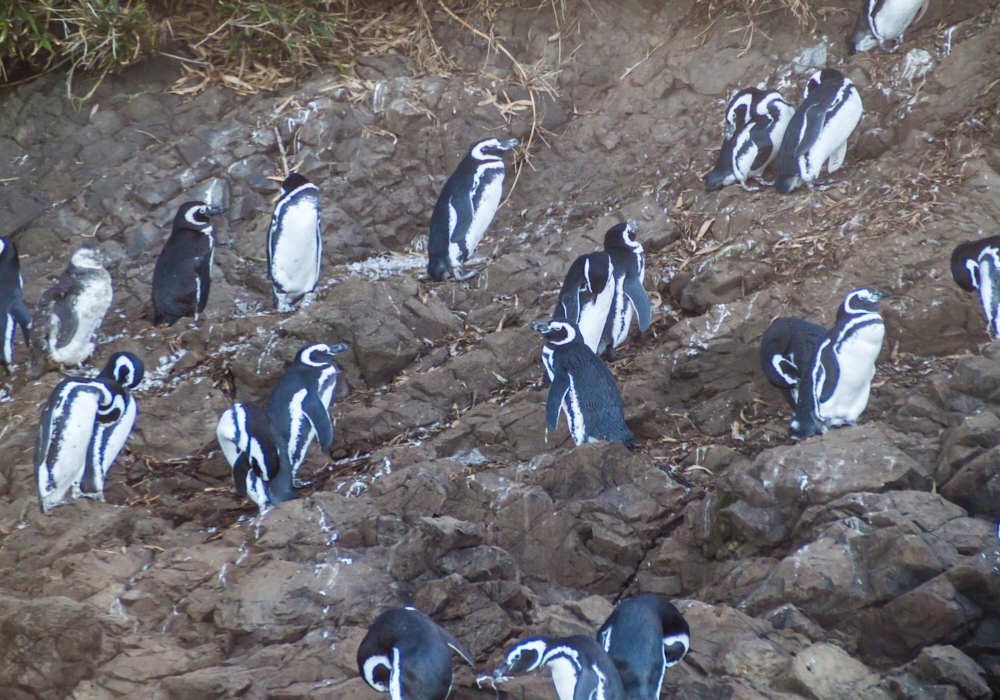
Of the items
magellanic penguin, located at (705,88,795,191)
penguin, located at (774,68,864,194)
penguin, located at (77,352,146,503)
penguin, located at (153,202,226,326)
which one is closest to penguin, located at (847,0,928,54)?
penguin, located at (774,68,864,194)

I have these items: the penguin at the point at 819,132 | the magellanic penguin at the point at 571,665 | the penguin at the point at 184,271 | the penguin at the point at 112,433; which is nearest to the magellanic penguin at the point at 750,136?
the penguin at the point at 819,132

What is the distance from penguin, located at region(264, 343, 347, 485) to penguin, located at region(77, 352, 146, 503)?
0.71 meters

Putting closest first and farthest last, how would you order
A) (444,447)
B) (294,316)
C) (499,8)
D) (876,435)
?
(876,435) < (444,447) < (294,316) < (499,8)

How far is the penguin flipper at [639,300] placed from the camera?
→ 19.6 ft

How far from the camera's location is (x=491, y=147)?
737cm

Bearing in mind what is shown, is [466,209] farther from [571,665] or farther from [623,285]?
[571,665]

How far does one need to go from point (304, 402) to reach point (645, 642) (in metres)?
2.58

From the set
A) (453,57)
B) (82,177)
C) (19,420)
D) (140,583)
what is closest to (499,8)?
(453,57)

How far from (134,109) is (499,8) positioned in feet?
9.43

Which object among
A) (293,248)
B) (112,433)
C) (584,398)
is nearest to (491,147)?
(293,248)

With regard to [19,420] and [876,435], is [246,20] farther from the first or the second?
[876,435]

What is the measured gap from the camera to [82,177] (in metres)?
7.42

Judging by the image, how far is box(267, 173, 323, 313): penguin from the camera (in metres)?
6.65

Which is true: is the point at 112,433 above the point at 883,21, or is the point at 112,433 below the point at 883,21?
below
